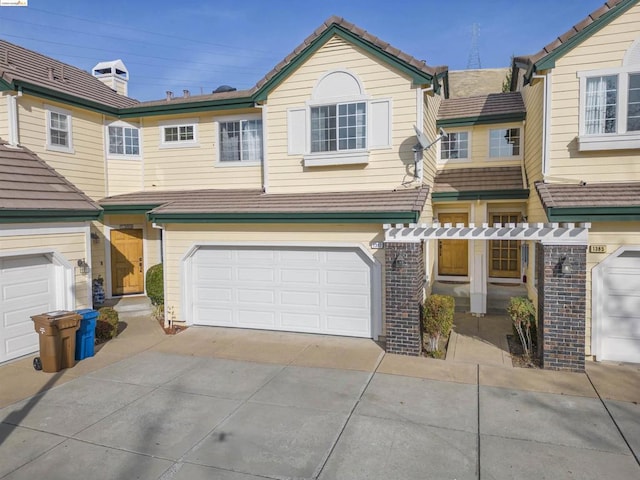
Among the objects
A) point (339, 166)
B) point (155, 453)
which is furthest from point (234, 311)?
point (155, 453)

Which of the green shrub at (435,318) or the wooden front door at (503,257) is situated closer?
the green shrub at (435,318)

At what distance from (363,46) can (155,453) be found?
949cm

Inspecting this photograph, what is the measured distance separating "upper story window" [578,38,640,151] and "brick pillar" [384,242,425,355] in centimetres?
419

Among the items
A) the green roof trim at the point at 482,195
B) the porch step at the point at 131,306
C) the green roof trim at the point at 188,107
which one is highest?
the green roof trim at the point at 188,107

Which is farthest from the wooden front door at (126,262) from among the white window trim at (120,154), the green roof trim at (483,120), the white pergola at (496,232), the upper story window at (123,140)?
the green roof trim at (483,120)

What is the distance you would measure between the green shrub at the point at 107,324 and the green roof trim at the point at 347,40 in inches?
257

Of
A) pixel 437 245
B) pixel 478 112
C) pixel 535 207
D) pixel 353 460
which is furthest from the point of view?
pixel 437 245

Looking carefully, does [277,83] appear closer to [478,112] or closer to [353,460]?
[478,112]

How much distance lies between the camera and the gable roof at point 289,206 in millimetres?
9734

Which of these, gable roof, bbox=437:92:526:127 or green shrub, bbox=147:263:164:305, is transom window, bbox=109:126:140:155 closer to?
green shrub, bbox=147:263:164:305

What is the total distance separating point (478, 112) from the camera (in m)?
13.7

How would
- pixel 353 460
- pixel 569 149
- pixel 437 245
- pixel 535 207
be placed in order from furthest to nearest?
pixel 437 245, pixel 535 207, pixel 569 149, pixel 353 460

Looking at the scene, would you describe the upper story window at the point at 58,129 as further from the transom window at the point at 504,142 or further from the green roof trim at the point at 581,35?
the transom window at the point at 504,142

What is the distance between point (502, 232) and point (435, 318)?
2.18 m
